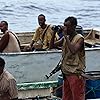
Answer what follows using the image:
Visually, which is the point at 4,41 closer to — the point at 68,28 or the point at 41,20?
the point at 41,20

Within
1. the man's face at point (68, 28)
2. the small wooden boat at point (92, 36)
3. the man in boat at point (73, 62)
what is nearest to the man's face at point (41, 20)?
the small wooden boat at point (92, 36)

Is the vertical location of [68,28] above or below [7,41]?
above

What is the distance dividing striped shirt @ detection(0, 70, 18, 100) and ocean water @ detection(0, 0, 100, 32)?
16969mm

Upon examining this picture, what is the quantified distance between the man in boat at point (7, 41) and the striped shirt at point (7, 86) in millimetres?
2764

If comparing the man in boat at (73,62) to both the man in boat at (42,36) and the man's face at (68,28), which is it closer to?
the man's face at (68,28)

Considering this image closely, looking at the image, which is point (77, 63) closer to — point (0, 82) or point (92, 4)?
point (0, 82)

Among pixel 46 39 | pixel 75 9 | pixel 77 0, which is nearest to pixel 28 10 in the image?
pixel 75 9

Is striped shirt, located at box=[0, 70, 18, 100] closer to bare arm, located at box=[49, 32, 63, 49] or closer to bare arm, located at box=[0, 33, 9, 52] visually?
bare arm, located at box=[49, 32, 63, 49]

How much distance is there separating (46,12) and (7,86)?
24.3 meters

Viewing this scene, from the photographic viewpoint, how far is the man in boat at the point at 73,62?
7008 millimetres

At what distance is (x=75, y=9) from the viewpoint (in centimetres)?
3284

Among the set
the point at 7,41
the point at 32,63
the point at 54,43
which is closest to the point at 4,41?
the point at 7,41

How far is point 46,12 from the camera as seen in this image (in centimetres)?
3061

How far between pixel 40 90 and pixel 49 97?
322 mm
